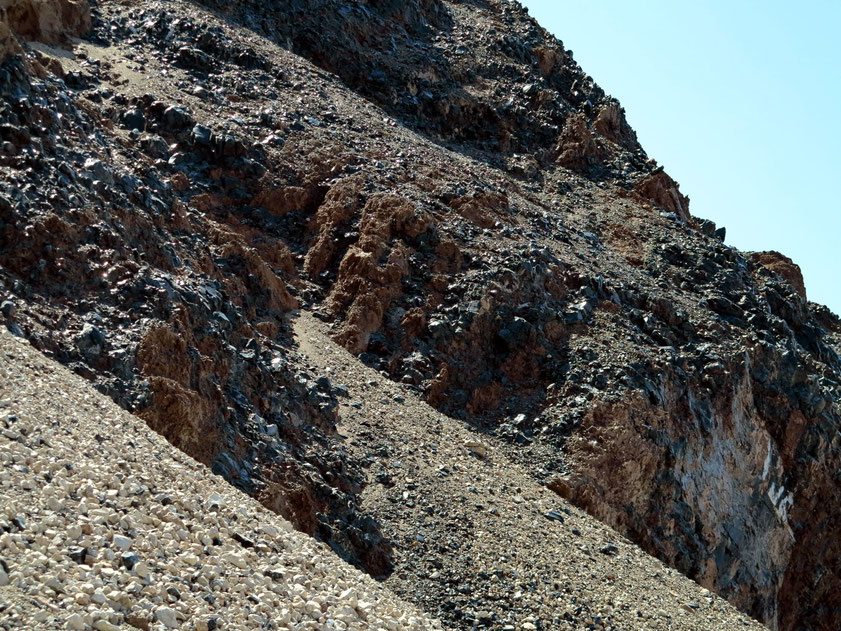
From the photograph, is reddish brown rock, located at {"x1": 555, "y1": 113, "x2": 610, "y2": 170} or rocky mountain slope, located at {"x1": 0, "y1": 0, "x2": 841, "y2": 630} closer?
rocky mountain slope, located at {"x1": 0, "y1": 0, "x2": 841, "y2": 630}

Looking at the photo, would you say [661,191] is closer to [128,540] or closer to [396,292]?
[396,292]

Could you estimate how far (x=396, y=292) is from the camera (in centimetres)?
3023

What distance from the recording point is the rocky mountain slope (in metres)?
21.1

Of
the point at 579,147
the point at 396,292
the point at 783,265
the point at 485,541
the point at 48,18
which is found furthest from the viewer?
the point at 783,265

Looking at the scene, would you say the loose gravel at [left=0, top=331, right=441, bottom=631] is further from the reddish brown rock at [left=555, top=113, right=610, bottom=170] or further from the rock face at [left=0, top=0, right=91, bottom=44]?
the reddish brown rock at [left=555, top=113, right=610, bottom=170]

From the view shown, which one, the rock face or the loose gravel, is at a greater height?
the rock face

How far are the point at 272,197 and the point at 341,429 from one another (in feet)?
34.7

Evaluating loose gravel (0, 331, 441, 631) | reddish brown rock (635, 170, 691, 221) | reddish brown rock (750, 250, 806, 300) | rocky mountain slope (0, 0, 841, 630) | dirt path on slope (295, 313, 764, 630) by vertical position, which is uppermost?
reddish brown rock (750, 250, 806, 300)

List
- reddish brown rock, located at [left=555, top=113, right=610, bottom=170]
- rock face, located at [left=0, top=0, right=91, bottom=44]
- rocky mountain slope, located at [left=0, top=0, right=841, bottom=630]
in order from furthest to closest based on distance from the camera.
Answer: reddish brown rock, located at [left=555, top=113, right=610, bottom=170], rock face, located at [left=0, top=0, right=91, bottom=44], rocky mountain slope, located at [left=0, top=0, right=841, bottom=630]

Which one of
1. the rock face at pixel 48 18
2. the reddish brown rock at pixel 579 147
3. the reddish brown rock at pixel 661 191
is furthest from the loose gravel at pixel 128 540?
the reddish brown rock at pixel 579 147

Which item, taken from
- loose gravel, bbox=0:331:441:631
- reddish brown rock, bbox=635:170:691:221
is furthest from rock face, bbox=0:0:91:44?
reddish brown rock, bbox=635:170:691:221

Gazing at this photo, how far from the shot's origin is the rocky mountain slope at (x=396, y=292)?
69.4 ft

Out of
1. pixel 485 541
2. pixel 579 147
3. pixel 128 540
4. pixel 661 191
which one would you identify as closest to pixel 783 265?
pixel 661 191

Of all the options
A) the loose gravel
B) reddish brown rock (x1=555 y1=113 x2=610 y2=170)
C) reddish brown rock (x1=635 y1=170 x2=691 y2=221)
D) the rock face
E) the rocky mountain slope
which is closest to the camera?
the loose gravel
